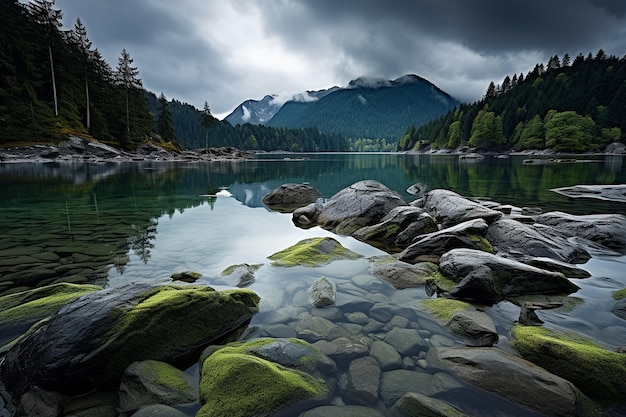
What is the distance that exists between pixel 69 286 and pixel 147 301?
10.5ft

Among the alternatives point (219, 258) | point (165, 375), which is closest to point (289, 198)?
point (219, 258)

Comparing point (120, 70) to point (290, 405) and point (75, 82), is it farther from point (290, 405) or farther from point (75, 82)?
point (290, 405)

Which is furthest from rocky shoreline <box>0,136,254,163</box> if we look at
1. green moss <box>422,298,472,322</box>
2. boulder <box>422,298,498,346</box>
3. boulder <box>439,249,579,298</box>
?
boulder <box>439,249,579,298</box>

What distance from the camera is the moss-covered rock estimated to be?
12.2 ft

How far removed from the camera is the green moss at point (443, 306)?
6164 mm

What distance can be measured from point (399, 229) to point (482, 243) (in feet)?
10.9

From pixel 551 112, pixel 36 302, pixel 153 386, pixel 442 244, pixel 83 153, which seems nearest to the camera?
pixel 153 386

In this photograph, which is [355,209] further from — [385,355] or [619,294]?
[385,355]

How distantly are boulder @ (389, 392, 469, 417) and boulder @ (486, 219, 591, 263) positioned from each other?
761cm

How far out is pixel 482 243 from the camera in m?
9.98

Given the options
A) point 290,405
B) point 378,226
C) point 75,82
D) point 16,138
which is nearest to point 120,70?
point 75,82

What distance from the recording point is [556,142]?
9831 centimetres

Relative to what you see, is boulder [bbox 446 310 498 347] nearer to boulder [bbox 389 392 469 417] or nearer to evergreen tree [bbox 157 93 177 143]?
boulder [bbox 389 392 469 417]

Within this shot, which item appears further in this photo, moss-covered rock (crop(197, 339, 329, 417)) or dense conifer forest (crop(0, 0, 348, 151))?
dense conifer forest (crop(0, 0, 348, 151))
